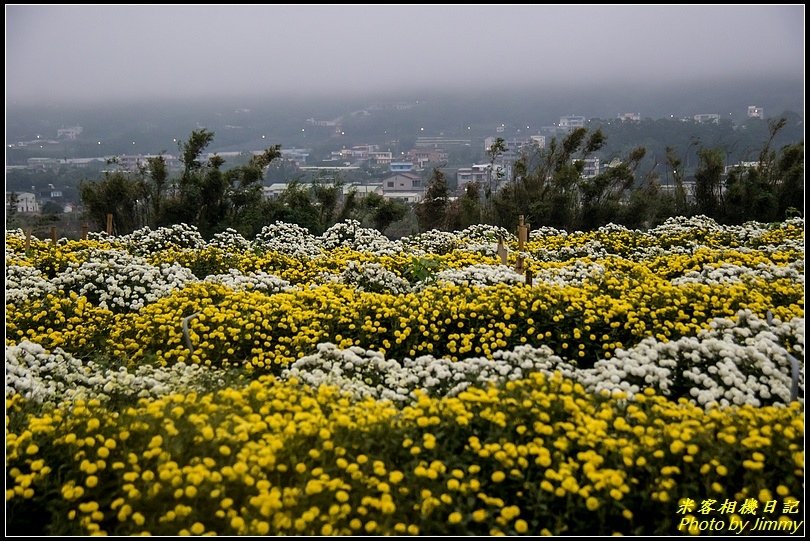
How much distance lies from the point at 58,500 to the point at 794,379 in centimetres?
359

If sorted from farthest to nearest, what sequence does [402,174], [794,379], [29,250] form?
[402,174]
[29,250]
[794,379]

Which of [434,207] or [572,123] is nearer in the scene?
[434,207]

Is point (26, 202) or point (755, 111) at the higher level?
point (755, 111)

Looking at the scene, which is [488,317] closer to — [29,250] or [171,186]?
[29,250]

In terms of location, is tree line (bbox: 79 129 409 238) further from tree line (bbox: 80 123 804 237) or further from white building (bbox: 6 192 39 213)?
white building (bbox: 6 192 39 213)

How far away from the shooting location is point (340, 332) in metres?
5.38

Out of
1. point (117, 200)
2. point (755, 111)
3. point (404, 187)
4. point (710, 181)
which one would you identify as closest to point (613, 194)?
point (710, 181)

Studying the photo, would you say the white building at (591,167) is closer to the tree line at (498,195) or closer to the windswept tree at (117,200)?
the tree line at (498,195)

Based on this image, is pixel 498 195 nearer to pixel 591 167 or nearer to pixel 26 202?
pixel 591 167

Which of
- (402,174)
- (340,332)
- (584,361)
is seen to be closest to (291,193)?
(402,174)

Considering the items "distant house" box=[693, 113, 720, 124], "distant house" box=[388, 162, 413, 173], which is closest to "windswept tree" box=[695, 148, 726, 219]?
"distant house" box=[388, 162, 413, 173]

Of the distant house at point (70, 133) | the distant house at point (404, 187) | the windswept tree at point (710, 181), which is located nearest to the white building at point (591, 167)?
the windswept tree at point (710, 181)

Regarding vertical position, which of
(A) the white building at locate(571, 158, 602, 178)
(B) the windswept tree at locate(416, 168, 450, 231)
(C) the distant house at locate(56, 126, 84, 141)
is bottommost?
(B) the windswept tree at locate(416, 168, 450, 231)

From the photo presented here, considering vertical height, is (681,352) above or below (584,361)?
above
